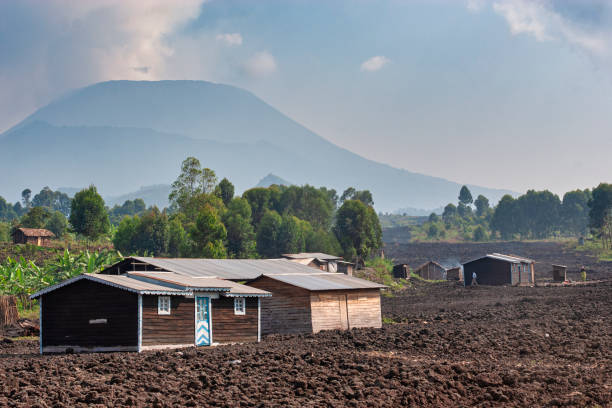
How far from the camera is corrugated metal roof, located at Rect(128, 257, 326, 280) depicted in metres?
38.1

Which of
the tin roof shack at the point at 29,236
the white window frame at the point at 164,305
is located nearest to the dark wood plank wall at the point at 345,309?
the white window frame at the point at 164,305

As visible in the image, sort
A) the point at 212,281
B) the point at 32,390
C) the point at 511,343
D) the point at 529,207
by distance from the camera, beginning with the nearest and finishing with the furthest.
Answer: the point at 32,390 → the point at 511,343 → the point at 212,281 → the point at 529,207

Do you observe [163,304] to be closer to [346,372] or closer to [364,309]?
[346,372]

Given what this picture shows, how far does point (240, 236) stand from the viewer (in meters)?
85.6

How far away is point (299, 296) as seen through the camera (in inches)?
1439

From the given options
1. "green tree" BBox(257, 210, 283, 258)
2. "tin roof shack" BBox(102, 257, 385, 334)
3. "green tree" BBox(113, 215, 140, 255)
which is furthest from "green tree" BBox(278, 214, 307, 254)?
"tin roof shack" BBox(102, 257, 385, 334)

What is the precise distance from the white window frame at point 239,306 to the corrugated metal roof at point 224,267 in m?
4.76

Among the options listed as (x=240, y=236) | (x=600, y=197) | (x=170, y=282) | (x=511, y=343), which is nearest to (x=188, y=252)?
(x=240, y=236)

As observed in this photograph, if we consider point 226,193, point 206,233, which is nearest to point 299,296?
point 206,233

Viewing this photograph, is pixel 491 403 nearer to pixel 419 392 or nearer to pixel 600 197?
pixel 419 392

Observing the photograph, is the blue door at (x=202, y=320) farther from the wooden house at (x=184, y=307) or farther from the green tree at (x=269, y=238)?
the green tree at (x=269, y=238)

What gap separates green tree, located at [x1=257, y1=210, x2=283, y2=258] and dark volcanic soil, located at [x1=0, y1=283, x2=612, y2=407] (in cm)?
5893

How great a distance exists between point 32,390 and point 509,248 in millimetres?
127027

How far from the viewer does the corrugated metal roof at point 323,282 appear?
3719cm
